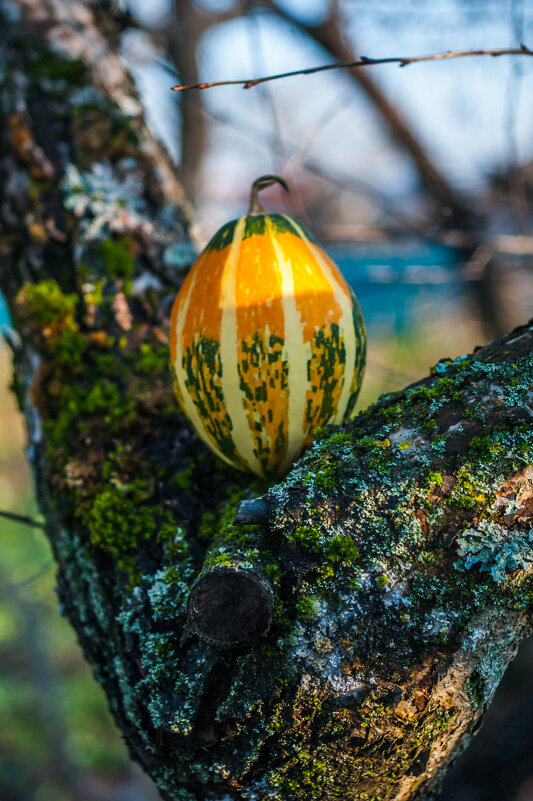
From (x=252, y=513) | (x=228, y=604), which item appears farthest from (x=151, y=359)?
(x=228, y=604)

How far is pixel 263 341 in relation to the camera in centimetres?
123

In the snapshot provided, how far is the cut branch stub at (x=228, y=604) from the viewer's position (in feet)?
3.10

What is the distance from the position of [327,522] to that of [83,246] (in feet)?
4.35

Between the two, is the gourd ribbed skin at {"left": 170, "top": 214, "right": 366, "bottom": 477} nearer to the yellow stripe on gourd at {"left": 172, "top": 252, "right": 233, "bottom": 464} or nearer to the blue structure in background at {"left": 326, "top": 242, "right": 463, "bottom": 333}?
the yellow stripe on gourd at {"left": 172, "top": 252, "right": 233, "bottom": 464}

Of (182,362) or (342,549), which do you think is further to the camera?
(182,362)

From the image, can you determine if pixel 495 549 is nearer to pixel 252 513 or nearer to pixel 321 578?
pixel 321 578

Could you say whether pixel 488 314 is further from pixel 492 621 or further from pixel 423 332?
pixel 492 621

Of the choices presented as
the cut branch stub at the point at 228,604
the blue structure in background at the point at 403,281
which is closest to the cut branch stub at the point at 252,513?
the cut branch stub at the point at 228,604

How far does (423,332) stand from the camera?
6758 millimetres

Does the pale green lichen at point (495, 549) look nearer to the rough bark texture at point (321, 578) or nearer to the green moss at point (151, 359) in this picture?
the rough bark texture at point (321, 578)

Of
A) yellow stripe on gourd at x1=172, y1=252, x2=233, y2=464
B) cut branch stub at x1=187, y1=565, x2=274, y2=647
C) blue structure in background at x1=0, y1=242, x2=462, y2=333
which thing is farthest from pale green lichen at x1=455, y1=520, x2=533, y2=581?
blue structure in background at x1=0, y1=242, x2=462, y2=333

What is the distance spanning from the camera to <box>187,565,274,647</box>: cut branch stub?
95cm

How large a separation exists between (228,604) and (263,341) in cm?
55

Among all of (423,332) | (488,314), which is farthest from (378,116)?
(423,332)
